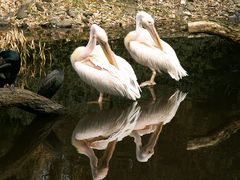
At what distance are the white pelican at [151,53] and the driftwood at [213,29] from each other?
674mm

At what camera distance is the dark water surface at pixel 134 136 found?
19.7 ft

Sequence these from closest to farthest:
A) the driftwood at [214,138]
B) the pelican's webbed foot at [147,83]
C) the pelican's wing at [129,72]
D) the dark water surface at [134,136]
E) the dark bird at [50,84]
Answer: the dark water surface at [134,136] < the driftwood at [214,138] < the dark bird at [50,84] < the pelican's wing at [129,72] < the pelican's webbed foot at [147,83]

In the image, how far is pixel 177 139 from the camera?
277 inches

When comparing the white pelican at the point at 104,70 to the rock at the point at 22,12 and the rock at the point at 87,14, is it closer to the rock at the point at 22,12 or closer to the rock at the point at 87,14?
the rock at the point at 22,12

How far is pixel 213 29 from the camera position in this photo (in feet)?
34.0

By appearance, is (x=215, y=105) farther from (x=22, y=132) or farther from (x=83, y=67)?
(x=22, y=132)

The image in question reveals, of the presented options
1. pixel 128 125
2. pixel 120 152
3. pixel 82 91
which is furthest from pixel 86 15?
pixel 120 152

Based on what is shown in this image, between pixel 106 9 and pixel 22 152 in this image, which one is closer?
pixel 22 152

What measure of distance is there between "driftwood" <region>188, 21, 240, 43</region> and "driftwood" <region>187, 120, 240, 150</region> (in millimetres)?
3012

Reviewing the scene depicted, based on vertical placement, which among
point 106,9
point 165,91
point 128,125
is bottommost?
point 106,9

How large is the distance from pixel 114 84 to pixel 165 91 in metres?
1.36

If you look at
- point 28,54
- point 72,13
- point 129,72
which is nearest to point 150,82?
point 129,72

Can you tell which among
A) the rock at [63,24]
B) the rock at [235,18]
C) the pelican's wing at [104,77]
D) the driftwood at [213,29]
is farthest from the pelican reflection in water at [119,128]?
the rock at [235,18]

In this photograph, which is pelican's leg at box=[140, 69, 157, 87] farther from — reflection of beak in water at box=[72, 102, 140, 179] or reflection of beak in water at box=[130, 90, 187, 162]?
reflection of beak in water at box=[72, 102, 140, 179]
